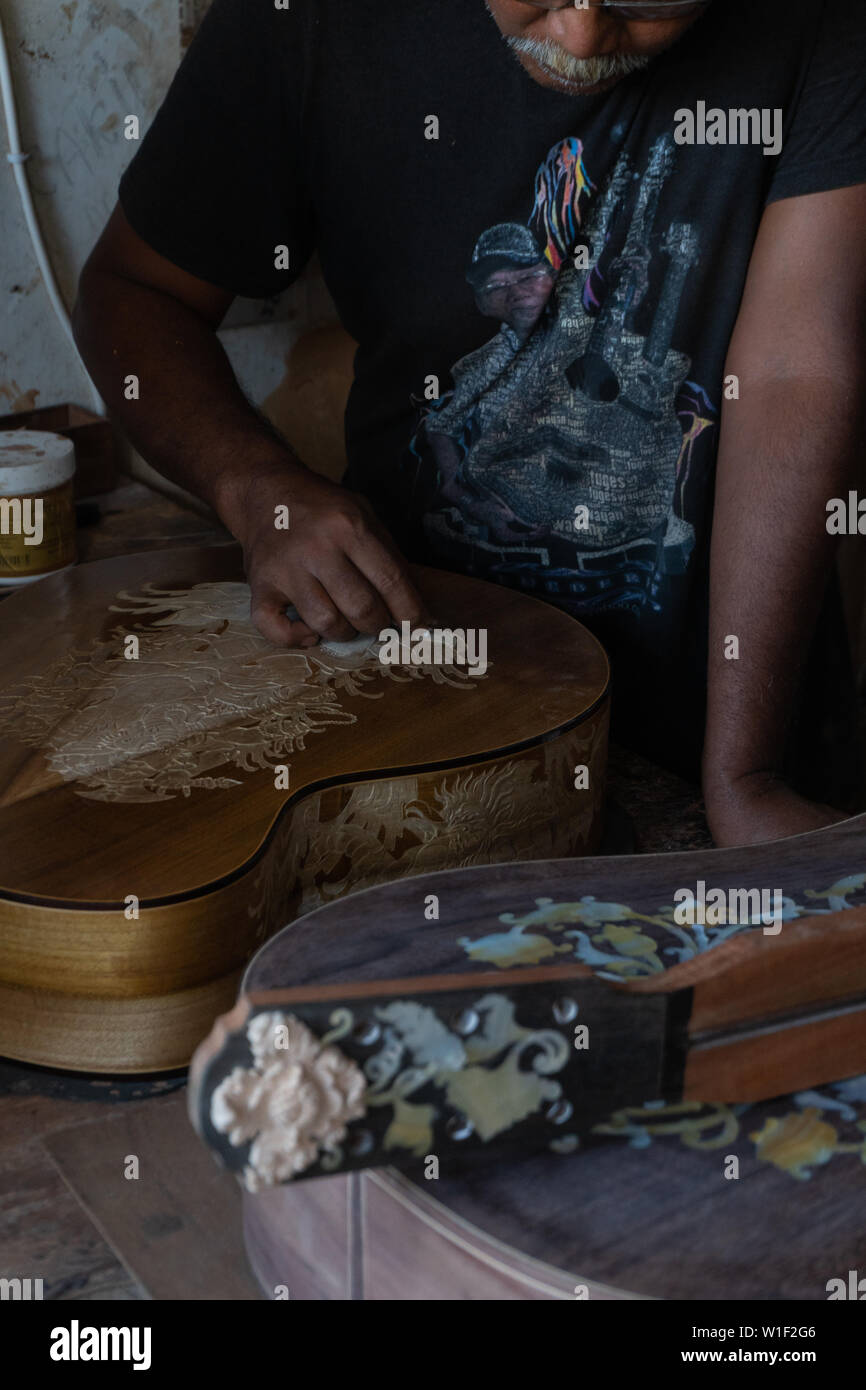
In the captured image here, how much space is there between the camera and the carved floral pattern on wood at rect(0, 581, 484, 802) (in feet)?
3.19

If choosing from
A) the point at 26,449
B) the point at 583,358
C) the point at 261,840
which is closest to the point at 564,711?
the point at 261,840

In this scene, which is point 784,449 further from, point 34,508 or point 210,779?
point 34,508

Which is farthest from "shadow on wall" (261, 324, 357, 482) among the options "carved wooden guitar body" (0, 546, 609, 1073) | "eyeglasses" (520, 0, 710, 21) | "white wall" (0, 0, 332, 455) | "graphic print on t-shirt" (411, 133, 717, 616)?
"eyeglasses" (520, 0, 710, 21)

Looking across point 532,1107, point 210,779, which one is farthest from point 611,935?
point 210,779

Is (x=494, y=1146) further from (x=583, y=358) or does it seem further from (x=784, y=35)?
(x=784, y=35)

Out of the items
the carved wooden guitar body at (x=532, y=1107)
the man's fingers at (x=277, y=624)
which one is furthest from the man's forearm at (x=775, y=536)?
the carved wooden guitar body at (x=532, y=1107)

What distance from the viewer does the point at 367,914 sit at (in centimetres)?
78

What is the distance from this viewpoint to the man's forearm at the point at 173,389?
1375mm

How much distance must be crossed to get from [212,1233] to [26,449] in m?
1.06

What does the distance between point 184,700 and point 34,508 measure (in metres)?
0.55

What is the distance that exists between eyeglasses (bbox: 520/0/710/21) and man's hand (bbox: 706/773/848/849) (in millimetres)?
686

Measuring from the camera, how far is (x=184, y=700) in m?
1.07

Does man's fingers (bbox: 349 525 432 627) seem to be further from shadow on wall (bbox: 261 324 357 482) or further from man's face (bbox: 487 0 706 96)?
shadow on wall (bbox: 261 324 357 482)

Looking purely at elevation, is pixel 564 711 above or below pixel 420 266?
below
